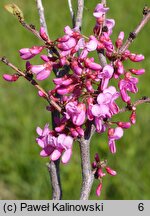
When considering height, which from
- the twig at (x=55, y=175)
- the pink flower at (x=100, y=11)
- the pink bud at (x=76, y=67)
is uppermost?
the pink flower at (x=100, y=11)

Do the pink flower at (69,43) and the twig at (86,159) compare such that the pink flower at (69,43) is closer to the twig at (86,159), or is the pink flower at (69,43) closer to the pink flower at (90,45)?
the pink flower at (90,45)

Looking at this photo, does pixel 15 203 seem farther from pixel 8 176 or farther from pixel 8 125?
pixel 8 125

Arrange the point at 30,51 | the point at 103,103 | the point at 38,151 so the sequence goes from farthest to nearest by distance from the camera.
→ the point at 38,151 < the point at 30,51 < the point at 103,103

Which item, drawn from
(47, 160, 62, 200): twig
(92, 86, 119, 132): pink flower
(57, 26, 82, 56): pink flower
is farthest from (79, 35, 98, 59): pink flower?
(47, 160, 62, 200): twig

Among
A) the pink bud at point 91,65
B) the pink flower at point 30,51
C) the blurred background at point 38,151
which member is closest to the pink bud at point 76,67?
the pink bud at point 91,65

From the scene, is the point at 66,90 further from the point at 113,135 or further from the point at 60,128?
the point at 113,135

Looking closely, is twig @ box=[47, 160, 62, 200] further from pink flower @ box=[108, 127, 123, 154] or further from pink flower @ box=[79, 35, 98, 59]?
pink flower @ box=[79, 35, 98, 59]

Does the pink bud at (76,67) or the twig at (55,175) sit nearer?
the pink bud at (76,67)

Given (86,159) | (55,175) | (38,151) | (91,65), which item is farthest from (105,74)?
(38,151)

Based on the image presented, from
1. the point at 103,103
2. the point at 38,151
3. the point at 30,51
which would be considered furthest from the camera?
the point at 38,151
